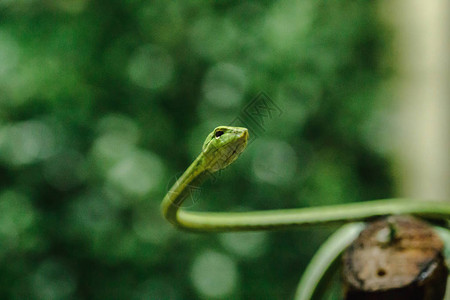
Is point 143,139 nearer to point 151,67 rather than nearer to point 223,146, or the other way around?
point 151,67

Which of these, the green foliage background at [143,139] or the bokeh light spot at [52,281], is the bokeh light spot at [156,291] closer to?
the green foliage background at [143,139]

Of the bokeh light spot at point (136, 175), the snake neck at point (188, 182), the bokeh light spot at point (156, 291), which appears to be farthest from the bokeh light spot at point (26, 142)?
the snake neck at point (188, 182)

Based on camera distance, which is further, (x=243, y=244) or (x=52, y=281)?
(x=243, y=244)

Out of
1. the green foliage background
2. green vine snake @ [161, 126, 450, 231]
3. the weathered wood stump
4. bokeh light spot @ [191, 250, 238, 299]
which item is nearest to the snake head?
green vine snake @ [161, 126, 450, 231]

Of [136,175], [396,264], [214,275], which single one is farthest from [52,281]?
[396,264]

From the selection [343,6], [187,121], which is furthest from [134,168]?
[343,6]

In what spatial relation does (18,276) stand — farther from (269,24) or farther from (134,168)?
(269,24)

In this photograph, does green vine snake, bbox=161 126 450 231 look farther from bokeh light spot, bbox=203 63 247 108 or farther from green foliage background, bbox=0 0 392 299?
bokeh light spot, bbox=203 63 247 108
